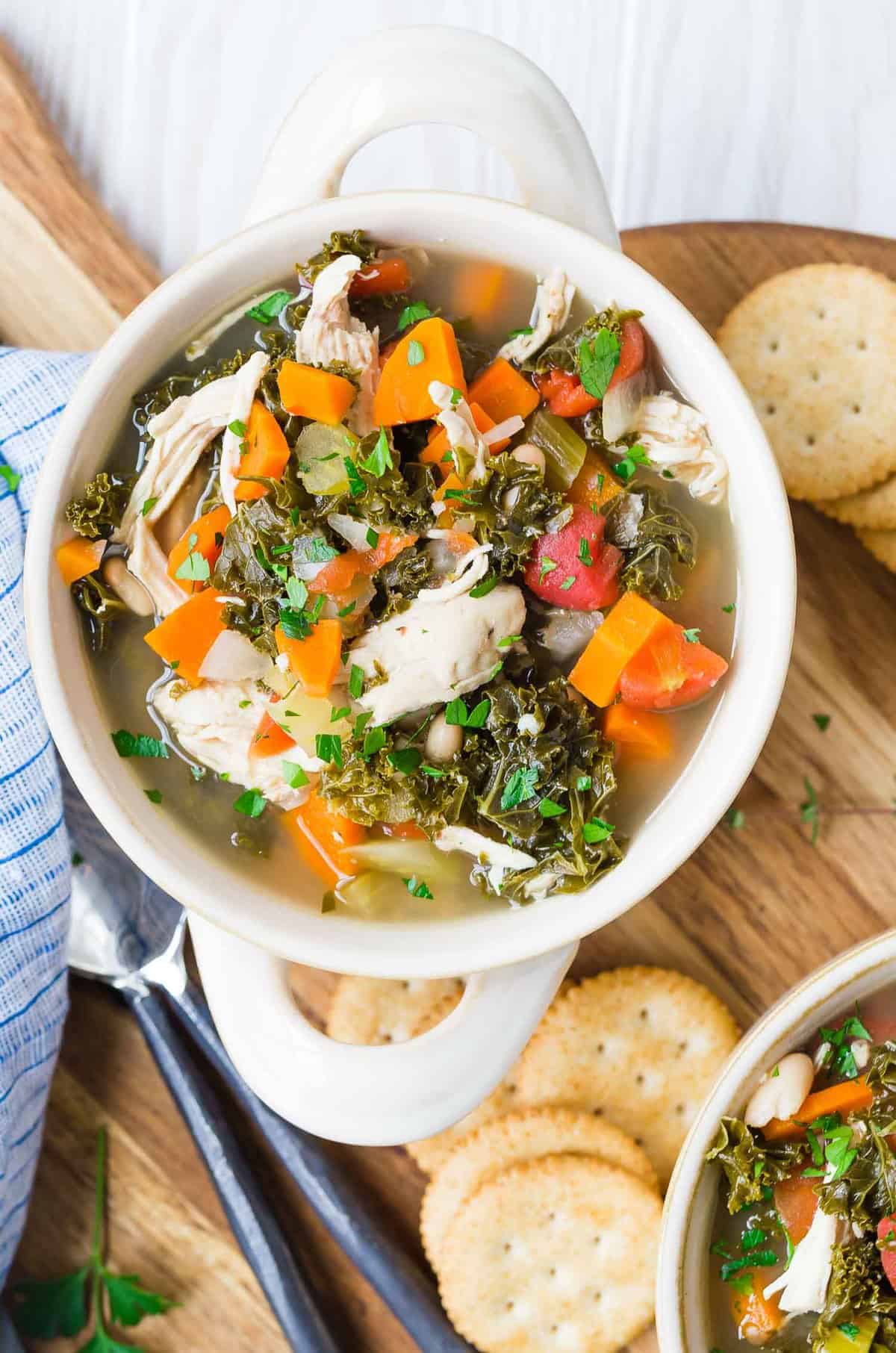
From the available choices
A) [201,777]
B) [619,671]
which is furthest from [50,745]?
[619,671]

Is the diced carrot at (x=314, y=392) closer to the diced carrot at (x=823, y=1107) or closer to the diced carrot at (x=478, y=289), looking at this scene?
the diced carrot at (x=478, y=289)

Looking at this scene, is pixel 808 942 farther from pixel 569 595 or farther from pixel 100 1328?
pixel 100 1328

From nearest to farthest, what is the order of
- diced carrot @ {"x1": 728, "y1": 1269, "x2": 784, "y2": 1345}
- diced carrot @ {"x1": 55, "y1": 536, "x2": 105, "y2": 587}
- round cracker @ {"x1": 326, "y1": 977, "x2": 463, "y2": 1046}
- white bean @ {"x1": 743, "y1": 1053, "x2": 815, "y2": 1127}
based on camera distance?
diced carrot @ {"x1": 55, "y1": 536, "x2": 105, "y2": 587} → white bean @ {"x1": 743, "y1": 1053, "x2": 815, "y2": 1127} → diced carrot @ {"x1": 728, "y1": 1269, "x2": 784, "y2": 1345} → round cracker @ {"x1": 326, "y1": 977, "x2": 463, "y2": 1046}

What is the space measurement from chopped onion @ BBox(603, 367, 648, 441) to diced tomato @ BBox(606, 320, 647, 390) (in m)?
0.01

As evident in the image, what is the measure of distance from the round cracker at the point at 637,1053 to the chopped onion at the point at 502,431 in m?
1.40

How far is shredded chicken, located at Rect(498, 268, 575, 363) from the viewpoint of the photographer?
2.30 meters

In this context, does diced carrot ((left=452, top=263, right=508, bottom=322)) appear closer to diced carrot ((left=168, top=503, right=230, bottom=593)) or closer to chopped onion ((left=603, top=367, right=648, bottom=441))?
chopped onion ((left=603, top=367, right=648, bottom=441))

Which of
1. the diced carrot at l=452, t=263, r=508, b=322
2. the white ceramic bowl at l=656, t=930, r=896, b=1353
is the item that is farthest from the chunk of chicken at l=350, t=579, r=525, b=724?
the white ceramic bowl at l=656, t=930, r=896, b=1353

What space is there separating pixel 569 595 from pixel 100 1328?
88.7 inches

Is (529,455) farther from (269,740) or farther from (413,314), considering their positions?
(269,740)

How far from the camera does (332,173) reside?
224 cm

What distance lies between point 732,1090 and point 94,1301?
5.89 feet

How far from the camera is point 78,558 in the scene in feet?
7.47

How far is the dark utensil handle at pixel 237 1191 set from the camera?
2977 mm
